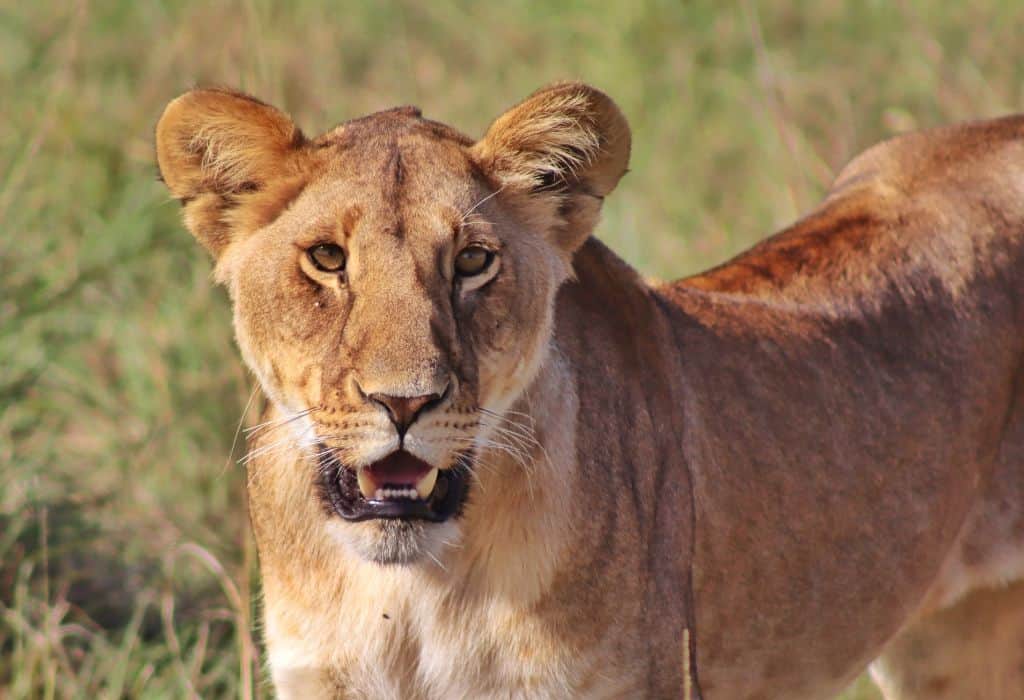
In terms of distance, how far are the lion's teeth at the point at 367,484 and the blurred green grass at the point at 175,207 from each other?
3.30ft

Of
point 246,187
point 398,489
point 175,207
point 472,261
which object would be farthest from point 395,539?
point 175,207

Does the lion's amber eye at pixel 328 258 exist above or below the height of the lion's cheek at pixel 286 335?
above

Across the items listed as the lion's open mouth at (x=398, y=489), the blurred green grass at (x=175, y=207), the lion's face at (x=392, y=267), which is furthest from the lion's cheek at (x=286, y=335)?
the blurred green grass at (x=175, y=207)

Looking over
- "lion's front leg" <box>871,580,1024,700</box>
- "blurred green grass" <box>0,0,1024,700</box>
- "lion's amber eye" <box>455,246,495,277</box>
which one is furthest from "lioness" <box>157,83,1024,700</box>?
"blurred green grass" <box>0,0,1024,700</box>

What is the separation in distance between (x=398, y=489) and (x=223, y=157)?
0.66 meters

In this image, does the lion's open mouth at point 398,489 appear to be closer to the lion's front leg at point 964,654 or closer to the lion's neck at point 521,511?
the lion's neck at point 521,511

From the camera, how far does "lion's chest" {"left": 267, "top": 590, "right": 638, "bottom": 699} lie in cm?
277

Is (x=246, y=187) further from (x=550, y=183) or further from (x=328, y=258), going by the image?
(x=550, y=183)

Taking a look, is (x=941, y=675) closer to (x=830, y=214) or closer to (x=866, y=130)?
(x=830, y=214)

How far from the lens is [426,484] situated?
2600 mm

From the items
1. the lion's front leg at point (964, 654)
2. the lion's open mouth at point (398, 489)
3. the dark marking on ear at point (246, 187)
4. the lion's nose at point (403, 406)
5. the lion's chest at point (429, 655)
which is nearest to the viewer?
the lion's nose at point (403, 406)

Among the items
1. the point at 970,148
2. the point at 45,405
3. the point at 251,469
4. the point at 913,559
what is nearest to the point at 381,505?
the point at 251,469

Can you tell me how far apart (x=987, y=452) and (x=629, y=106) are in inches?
140

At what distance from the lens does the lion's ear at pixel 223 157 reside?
2.83 m
